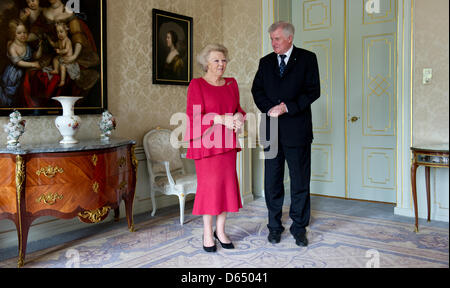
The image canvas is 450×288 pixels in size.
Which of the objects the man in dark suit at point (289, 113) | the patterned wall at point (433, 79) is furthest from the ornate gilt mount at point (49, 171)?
the patterned wall at point (433, 79)

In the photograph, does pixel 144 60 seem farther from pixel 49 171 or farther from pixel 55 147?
pixel 49 171

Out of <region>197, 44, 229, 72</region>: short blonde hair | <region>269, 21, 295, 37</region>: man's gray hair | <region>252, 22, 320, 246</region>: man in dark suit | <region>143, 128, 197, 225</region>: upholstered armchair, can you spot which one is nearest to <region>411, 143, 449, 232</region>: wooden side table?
<region>252, 22, 320, 246</region>: man in dark suit

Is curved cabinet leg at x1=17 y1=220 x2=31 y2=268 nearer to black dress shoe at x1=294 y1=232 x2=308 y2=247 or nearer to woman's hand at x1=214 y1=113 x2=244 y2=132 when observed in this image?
woman's hand at x1=214 y1=113 x2=244 y2=132

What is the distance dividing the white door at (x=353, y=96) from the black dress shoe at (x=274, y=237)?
6.29 ft

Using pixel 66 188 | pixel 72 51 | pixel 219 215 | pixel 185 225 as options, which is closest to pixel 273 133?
pixel 219 215

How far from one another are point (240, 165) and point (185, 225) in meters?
1.10

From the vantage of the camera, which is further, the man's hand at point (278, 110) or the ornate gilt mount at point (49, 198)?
the man's hand at point (278, 110)

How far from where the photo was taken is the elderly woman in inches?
114

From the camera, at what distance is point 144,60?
429 centimetres

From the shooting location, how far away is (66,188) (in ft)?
9.94

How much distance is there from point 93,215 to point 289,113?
1.69 meters

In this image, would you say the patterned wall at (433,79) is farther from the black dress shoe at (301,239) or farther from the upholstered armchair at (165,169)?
the upholstered armchair at (165,169)

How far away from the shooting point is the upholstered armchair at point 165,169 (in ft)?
13.1

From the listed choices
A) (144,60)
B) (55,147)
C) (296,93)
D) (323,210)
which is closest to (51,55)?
(55,147)
